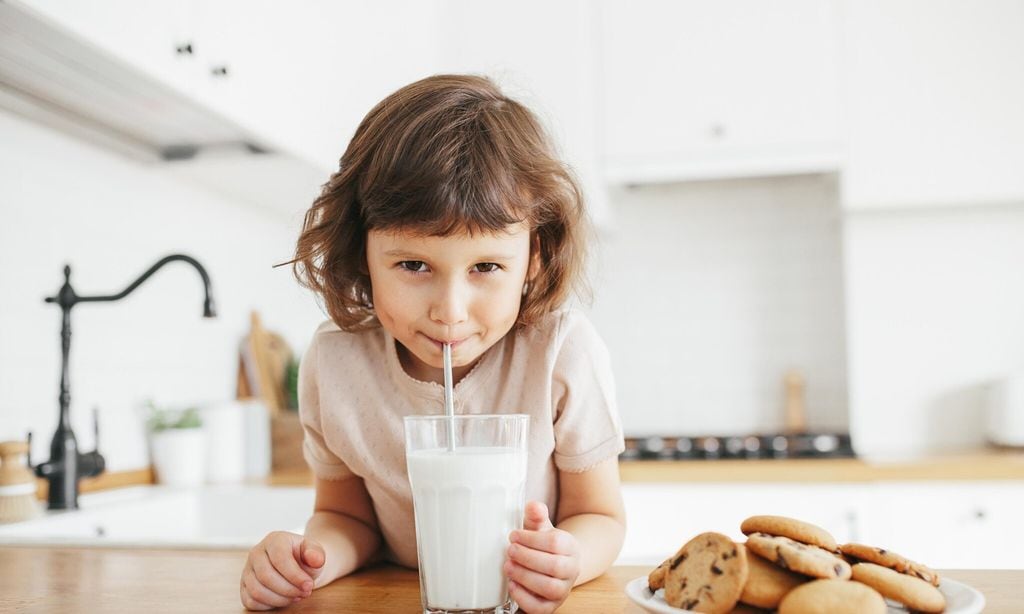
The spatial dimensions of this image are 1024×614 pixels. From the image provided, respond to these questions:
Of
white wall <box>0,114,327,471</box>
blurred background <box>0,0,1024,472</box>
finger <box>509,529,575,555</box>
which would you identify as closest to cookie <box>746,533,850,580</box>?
finger <box>509,529,575,555</box>

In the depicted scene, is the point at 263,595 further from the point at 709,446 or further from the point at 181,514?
the point at 709,446

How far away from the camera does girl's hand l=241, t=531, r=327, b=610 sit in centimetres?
77

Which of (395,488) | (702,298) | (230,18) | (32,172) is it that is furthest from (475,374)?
(702,298)

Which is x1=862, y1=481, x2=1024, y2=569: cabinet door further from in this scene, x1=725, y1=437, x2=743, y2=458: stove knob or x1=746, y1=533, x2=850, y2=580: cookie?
x1=746, y1=533, x2=850, y2=580: cookie

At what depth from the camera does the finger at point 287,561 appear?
0.79 m

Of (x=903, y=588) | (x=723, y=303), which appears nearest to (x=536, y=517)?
(x=903, y=588)

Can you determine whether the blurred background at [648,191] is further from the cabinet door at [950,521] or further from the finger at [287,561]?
the finger at [287,561]

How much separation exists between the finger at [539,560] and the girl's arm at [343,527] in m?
0.26

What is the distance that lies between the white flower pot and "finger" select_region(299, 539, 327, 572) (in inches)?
53.3

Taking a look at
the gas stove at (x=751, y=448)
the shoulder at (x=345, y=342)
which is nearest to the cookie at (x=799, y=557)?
the shoulder at (x=345, y=342)

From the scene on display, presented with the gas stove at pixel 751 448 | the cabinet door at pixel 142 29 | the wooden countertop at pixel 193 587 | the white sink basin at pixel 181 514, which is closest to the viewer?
the wooden countertop at pixel 193 587

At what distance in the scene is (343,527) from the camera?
41.4 inches

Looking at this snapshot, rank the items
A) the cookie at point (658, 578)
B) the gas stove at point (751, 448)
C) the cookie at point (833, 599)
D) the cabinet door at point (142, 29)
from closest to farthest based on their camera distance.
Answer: the cookie at point (833, 599), the cookie at point (658, 578), the cabinet door at point (142, 29), the gas stove at point (751, 448)

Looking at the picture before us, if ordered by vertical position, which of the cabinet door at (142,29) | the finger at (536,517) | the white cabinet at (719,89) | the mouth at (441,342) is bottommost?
the finger at (536,517)
